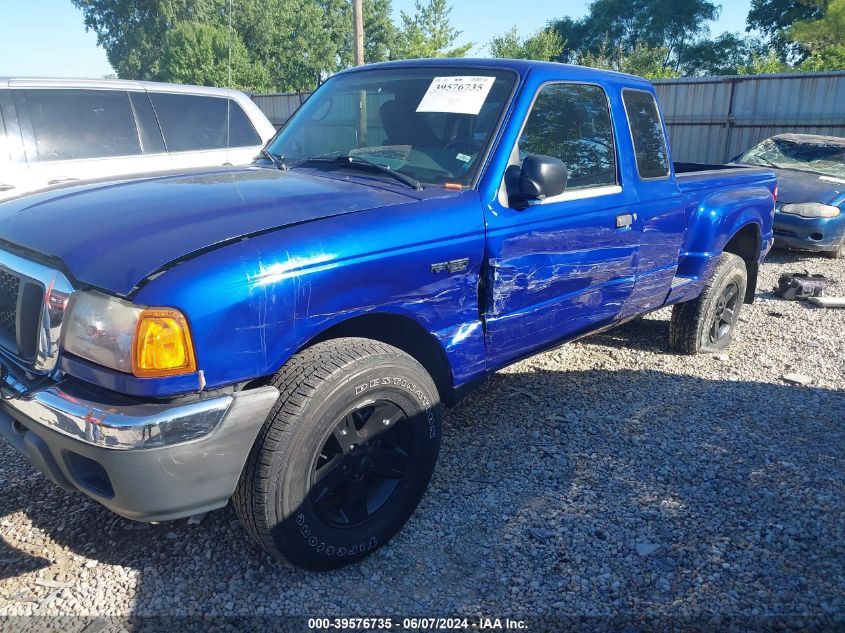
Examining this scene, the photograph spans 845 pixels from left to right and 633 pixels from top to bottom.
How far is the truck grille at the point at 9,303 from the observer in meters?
2.35

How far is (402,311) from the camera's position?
2574 millimetres

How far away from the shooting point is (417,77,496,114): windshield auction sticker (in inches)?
122

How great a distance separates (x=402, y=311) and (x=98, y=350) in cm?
108

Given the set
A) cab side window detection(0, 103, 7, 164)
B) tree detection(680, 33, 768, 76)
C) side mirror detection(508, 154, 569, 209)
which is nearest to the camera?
side mirror detection(508, 154, 569, 209)

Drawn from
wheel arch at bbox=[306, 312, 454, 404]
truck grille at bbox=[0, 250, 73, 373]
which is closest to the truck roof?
wheel arch at bbox=[306, 312, 454, 404]

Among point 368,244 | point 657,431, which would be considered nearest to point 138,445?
point 368,244

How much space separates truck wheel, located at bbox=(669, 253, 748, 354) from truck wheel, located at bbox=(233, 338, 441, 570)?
296 cm

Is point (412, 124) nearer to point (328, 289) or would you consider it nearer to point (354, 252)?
point (354, 252)

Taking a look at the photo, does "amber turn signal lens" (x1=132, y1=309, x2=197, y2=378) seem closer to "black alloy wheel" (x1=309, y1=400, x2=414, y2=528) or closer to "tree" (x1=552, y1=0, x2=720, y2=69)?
"black alloy wheel" (x1=309, y1=400, x2=414, y2=528)

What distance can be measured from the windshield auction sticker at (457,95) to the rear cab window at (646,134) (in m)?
1.09

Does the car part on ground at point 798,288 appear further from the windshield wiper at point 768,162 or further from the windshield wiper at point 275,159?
the windshield wiper at point 275,159

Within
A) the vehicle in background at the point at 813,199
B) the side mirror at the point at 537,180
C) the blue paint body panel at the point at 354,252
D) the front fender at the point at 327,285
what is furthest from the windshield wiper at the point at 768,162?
the front fender at the point at 327,285

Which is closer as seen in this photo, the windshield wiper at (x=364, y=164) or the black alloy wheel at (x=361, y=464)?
the black alloy wheel at (x=361, y=464)

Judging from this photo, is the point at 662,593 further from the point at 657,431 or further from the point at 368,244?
the point at 368,244
